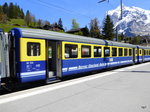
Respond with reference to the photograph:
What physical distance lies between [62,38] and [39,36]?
1776 millimetres

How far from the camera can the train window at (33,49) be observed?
26.1 feet

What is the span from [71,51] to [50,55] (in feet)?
4.26

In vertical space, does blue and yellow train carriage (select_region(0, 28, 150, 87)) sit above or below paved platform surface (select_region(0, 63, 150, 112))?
above

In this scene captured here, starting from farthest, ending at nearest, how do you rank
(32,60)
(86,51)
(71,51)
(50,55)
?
1. (86,51)
2. (71,51)
3. (50,55)
4. (32,60)

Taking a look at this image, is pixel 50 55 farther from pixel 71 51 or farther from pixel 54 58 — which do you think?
pixel 71 51

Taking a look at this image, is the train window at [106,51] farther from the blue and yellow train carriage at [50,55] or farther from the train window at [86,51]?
the train window at [86,51]

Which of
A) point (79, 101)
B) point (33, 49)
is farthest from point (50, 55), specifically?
point (79, 101)

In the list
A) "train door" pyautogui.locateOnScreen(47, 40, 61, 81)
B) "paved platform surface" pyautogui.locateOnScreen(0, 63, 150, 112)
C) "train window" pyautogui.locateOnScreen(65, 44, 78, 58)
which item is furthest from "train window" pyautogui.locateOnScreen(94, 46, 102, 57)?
"paved platform surface" pyautogui.locateOnScreen(0, 63, 150, 112)

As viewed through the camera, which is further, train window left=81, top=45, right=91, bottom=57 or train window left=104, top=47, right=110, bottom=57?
train window left=104, top=47, right=110, bottom=57

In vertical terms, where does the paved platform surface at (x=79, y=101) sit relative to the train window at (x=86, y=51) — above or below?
below

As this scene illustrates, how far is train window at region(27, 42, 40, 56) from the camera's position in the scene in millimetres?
7965

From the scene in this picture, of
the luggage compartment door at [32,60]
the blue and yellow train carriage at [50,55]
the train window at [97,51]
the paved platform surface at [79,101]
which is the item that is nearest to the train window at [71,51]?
the blue and yellow train carriage at [50,55]

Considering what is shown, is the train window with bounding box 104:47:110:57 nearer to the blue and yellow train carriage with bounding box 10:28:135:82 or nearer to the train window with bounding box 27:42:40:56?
the blue and yellow train carriage with bounding box 10:28:135:82

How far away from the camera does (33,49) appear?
26.8 feet
